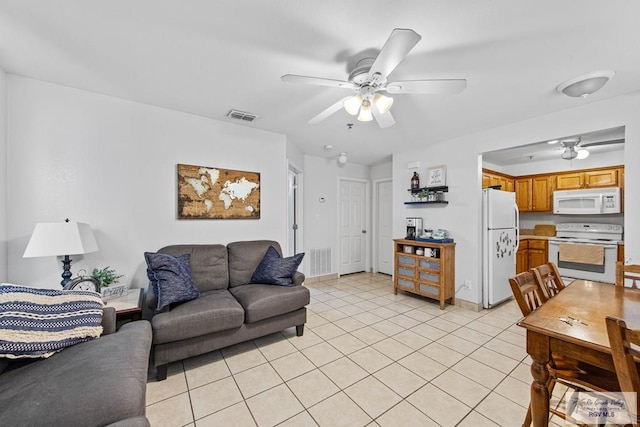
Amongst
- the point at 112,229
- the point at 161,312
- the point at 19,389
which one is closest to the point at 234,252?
the point at 161,312

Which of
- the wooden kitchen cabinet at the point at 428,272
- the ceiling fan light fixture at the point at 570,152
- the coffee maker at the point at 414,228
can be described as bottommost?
the wooden kitchen cabinet at the point at 428,272

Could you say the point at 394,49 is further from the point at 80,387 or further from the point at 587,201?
the point at 587,201

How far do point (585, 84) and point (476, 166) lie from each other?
1.44 meters

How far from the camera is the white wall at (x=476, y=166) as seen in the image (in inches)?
90.6

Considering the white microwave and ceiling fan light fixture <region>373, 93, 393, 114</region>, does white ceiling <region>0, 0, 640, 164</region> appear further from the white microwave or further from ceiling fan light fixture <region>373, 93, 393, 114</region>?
the white microwave

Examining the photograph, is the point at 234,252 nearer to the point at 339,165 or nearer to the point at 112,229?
the point at 112,229

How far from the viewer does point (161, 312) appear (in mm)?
2037

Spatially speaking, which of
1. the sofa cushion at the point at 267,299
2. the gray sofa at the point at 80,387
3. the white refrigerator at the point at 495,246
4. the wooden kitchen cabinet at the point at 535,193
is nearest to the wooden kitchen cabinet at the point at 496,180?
the wooden kitchen cabinet at the point at 535,193

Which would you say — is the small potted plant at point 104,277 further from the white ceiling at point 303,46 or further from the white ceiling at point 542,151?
the white ceiling at point 542,151

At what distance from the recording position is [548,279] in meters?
1.89

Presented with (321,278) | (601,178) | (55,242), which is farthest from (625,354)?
(601,178)

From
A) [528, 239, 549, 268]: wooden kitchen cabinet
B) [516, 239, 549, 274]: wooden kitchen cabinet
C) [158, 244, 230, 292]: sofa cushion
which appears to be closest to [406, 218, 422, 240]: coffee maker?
[516, 239, 549, 274]: wooden kitchen cabinet

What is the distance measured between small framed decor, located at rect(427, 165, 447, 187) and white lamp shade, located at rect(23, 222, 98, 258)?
13.8ft

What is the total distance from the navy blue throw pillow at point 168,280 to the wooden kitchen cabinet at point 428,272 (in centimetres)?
296
